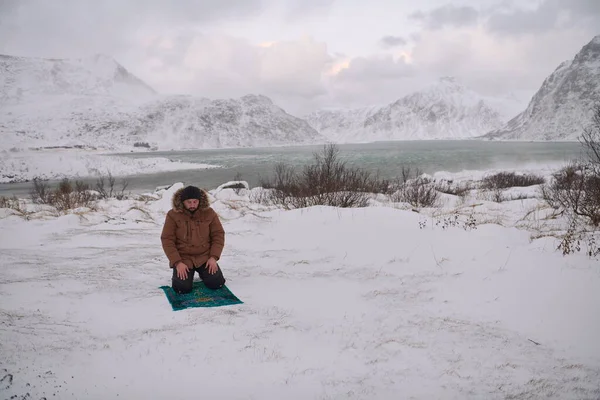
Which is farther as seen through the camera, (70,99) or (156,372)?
(70,99)

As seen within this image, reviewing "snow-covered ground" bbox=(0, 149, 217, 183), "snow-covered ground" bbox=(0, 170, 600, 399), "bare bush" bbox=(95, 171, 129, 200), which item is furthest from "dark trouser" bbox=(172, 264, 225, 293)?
"snow-covered ground" bbox=(0, 149, 217, 183)

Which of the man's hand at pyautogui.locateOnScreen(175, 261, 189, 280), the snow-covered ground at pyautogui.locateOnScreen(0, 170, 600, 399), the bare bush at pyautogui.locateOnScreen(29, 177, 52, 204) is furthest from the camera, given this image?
the bare bush at pyautogui.locateOnScreen(29, 177, 52, 204)

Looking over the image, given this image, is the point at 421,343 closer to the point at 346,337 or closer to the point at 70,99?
the point at 346,337

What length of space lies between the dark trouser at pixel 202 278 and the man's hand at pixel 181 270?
0.09 m

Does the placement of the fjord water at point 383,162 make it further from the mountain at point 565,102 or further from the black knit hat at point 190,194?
the mountain at point 565,102

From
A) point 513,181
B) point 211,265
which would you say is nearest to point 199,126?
point 513,181

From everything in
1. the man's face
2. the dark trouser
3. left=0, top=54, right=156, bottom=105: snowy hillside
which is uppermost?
left=0, top=54, right=156, bottom=105: snowy hillside

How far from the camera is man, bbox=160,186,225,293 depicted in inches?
155

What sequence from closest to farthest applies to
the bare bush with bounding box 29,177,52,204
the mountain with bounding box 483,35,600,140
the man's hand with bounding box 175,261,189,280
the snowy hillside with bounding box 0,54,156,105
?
the man's hand with bounding box 175,261,189,280 < the bare bush with bounding box 29,177,52,204 < the mountain with bounding box 483,35,600,140 < the snowy hillside with bounding box 0,54,156,105

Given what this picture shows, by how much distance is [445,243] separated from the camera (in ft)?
17.9

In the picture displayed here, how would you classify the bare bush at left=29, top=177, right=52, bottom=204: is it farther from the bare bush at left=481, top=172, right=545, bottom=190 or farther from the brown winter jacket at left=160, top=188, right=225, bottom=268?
the bare bush at left=481, top=172, right=545, bottom=190

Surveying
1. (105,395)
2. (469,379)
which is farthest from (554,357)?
Answer: (105,395)

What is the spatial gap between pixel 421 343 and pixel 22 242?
23.7ft

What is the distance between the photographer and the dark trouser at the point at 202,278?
395 centimetres
